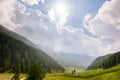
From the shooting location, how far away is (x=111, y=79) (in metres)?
122

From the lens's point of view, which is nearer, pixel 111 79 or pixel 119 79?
pixel 119 79

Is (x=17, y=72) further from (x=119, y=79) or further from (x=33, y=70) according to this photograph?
(x=119, y=79)

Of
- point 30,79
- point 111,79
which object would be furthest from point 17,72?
point 111,79

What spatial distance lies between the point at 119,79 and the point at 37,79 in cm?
4575

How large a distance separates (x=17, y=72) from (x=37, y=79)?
17013 millimetres

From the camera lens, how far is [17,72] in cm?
10831

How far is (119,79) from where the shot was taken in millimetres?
114250

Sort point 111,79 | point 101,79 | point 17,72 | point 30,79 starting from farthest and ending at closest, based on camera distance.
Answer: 1. point 101,79
2. point 111,79
3. point 17,72
4. point 30,79

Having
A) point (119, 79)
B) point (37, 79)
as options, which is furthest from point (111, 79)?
point (37, 79)

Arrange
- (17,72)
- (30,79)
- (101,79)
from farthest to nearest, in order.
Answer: (101,79) → (17,72) → (30,79)

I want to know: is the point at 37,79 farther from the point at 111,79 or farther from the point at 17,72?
the point at 111,79

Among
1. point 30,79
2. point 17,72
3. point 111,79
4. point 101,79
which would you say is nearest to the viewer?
point 30,79

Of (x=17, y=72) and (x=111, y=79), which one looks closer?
(x=17, y=72)

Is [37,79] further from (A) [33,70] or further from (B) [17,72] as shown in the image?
(B) [17,72]
